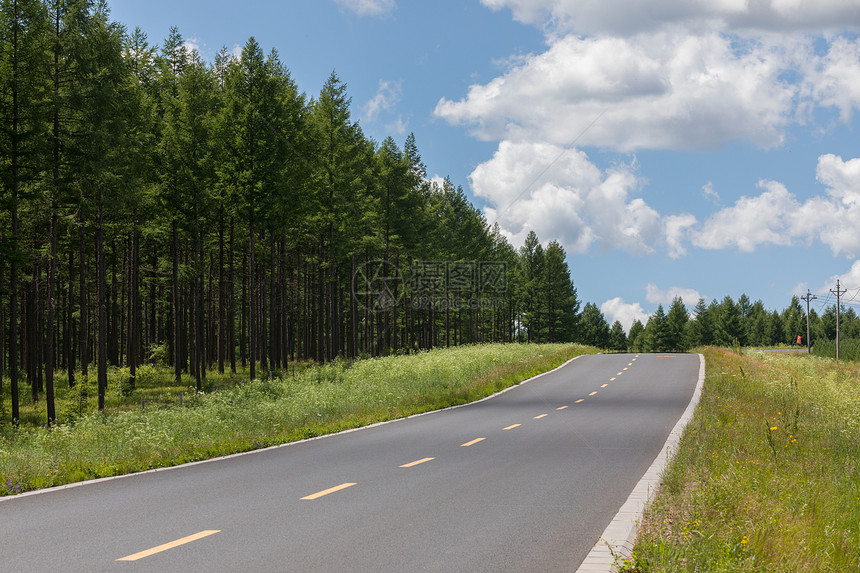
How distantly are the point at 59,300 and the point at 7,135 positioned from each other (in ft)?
103

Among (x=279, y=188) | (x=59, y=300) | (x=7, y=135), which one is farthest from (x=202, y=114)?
(x=59, y=300)

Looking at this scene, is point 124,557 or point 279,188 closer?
point 124,557

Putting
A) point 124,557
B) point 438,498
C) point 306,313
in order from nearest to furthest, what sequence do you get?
point 124,557 < point 438,498 < point 306,313

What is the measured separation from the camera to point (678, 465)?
10.2 m

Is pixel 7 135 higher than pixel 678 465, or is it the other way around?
pixel 7 135

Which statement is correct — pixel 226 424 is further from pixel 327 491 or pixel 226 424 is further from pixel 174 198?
pixel 174 198

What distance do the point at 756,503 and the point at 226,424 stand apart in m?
12.7

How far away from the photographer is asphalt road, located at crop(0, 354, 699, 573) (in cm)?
624

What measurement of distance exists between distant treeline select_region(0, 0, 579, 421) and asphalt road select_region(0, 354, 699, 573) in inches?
804

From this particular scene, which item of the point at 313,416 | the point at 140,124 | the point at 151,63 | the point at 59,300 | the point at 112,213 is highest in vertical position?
the point at 151,63

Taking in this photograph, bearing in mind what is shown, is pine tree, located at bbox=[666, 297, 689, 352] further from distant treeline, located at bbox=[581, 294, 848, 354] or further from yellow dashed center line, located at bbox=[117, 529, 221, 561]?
yellow dashed center line, located at bbox=[117, 529, 221, 561]

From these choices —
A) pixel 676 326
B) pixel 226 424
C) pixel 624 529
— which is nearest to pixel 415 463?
pixel 624 529

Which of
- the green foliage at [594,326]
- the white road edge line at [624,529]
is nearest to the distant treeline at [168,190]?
the white road edge line at [624,529]

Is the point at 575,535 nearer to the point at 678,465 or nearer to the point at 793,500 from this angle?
the point at 793,500
